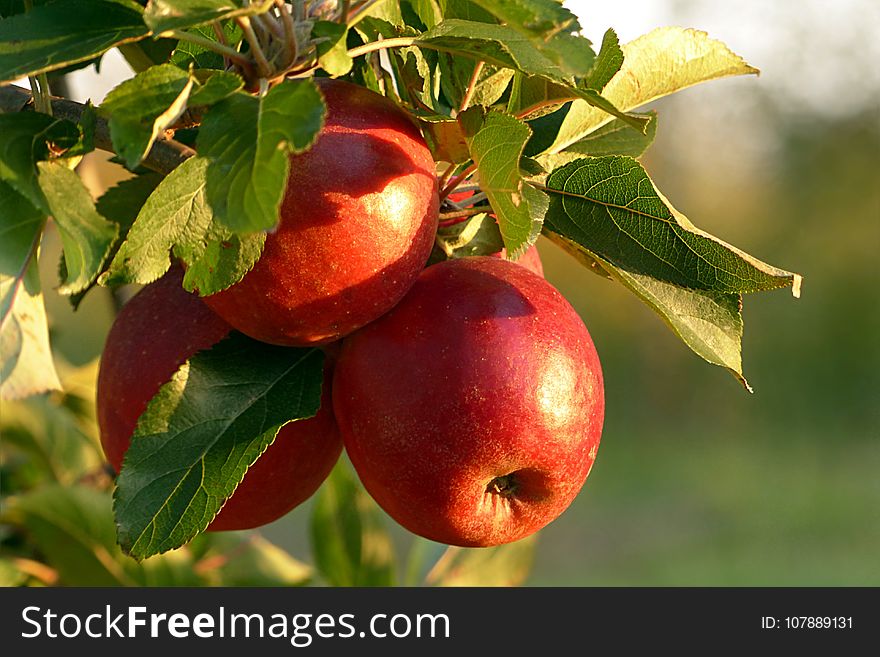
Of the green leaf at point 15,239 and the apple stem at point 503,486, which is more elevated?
the green leaf at point 15,239

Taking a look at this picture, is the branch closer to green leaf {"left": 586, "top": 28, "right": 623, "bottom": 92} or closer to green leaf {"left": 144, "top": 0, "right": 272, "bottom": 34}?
green leaf {"left": 144, "top": 0, "right": 272, "bottom": 34}

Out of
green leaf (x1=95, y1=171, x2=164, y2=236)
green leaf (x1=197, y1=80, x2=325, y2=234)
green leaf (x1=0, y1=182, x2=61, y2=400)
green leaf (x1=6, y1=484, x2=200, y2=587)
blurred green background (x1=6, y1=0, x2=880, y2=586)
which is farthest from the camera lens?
blurred green background (x1=6, y1=0, x2=880, y2=586)

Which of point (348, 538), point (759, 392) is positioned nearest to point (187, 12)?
point (348, 538)

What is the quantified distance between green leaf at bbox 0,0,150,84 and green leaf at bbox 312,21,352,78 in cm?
7

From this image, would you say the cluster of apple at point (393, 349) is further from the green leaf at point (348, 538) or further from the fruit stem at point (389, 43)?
the green leaf at point (348, 538)

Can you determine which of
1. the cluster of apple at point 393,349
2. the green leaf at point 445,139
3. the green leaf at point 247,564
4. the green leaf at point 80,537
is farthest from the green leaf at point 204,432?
the green leaf at point 247,564

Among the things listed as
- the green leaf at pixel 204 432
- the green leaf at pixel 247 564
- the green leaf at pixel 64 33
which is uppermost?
the green leaf at pixel 64 33

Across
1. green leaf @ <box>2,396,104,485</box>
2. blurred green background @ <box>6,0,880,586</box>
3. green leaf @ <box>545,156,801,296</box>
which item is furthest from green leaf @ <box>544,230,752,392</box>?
blurred green background @ <box>6,0,880,586</box>

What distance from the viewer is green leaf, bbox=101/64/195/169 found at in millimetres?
374

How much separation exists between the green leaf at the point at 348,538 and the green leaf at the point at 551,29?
0.70 m

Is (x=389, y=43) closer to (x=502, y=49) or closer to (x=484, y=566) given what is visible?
(x=502, y=49)

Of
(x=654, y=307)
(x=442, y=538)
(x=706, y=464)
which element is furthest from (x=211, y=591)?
(x=706, y=464)

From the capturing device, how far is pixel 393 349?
496 millimetres

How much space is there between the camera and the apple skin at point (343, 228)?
43 cm
